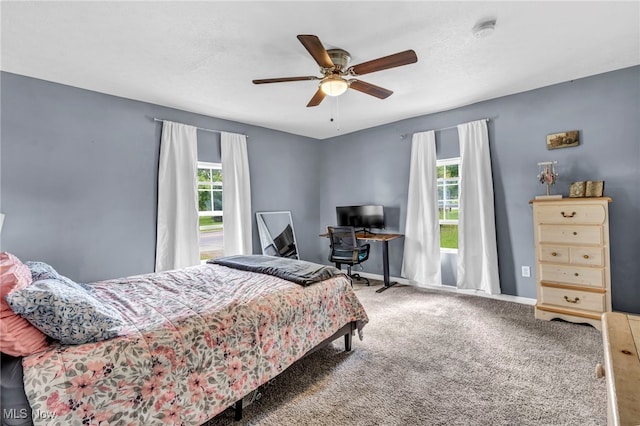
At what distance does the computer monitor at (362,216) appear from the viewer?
15.0 ft

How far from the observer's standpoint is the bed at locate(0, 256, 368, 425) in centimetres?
116

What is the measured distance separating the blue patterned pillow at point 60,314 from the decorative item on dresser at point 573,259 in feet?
12.2

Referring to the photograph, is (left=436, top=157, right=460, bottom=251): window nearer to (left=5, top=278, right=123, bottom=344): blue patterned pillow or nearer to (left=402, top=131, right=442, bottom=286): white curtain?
(left=402, top=131, right=442, bottom=286): white curtain

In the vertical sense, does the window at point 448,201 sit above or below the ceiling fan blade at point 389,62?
below

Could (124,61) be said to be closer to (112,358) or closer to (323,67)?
(323,67)

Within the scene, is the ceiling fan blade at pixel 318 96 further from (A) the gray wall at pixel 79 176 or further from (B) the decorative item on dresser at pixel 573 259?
(B) the decorative item on dresser at pixel 573 259

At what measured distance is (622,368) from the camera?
787 mm

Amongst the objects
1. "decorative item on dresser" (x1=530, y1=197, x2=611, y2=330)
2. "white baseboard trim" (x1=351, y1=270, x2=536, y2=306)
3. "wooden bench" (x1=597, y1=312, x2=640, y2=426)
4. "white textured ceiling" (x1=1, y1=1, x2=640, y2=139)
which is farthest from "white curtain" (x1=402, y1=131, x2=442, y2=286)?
"wooden bench" (x1=597, y1=312, x2=640, y2=426)

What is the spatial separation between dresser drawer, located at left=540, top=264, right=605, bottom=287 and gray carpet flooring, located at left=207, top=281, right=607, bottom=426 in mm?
434

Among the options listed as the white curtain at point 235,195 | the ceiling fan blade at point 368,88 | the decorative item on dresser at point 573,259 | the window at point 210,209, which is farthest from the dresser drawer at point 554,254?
the window at point 210,209

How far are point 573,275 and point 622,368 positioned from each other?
2675 millimetres

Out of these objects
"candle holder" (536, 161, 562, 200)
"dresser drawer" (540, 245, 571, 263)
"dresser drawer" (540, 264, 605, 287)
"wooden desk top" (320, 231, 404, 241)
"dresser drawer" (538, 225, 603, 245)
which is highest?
"candle holder" (536, 161, 562, 200)

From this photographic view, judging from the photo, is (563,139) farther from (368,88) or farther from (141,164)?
(141,164)

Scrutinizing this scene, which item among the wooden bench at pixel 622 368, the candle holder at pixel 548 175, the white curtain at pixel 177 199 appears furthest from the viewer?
the white curtain at pixel 177 199
